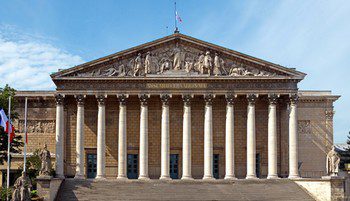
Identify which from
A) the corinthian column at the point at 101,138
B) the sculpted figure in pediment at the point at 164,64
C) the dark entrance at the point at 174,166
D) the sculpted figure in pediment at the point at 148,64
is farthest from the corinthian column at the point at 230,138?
the corinthian column at the point at 101,138

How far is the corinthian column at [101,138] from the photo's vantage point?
4803 cm

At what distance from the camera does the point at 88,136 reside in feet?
169

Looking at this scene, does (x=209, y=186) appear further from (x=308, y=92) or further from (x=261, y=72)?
(x=308, y=92)

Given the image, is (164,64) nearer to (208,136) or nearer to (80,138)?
(208,136)

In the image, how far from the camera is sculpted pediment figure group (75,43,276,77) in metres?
48.7

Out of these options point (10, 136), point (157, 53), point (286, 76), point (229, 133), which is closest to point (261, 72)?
point (286, 76)

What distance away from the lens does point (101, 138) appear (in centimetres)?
4834

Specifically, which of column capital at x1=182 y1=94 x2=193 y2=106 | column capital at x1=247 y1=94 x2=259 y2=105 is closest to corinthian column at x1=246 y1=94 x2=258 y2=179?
column capital at x1=247 y1=94 x2=259 y2=105

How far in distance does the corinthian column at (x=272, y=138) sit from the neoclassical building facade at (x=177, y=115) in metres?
0.09

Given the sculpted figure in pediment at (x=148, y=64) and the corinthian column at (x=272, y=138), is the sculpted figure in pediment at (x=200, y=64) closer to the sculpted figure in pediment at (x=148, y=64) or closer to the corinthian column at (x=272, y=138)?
the sculpted figure in pediment at (x=148, y=64)

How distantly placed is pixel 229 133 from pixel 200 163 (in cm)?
460

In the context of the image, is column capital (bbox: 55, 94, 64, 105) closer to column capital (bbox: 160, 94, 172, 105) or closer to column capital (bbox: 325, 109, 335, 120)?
column capital (bbox: 160, 94, 172, 105)

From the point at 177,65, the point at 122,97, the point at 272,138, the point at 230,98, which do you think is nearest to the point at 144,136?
the point at 122,97

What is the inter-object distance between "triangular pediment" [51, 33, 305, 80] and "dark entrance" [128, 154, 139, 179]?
7.93 metres
